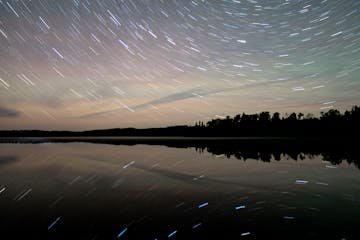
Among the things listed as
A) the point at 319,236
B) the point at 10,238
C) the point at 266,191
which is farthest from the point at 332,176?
the point at 10,238

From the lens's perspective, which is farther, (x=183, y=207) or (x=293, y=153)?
(x=293, y=153)

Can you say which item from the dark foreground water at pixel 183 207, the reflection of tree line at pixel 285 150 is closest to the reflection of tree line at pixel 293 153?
the reflection of tree line at pixel 285 150

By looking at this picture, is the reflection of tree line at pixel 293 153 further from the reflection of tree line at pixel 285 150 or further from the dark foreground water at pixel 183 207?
the dark foreground water at pixel 183 207

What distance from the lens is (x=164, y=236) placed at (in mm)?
7980

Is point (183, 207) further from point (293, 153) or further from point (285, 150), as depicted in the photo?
point (285, 150)

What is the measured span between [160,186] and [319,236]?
9.24 metres

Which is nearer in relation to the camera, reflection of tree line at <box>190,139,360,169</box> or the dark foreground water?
the dark foreground water

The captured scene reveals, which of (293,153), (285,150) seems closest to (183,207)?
(293,153)

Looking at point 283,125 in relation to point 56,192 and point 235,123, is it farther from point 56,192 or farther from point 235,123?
point 56,192

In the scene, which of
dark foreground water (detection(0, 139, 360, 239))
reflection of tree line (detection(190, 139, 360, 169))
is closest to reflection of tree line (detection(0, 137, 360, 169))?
reflection of tree line (detection(190, 139, 360, 169))

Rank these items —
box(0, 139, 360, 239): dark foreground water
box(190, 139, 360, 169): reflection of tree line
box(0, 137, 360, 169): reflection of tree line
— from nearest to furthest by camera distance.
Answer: box(0, 139, 360, 239): dark foreground water, box(190, 139, 360, 169): reflection of tree line, box(0, 137, 360, 169): reflection of tree line

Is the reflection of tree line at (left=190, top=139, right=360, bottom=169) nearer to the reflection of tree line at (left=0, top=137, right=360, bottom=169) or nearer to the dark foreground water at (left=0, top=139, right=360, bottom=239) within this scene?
the reflection of tree line at (left=0, top=137, right=360, bottom=169)

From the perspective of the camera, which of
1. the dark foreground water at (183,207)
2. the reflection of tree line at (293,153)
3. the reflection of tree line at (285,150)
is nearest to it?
the dark foreground water at (183,207)

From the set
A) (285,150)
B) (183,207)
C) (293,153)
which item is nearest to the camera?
(183,207)
